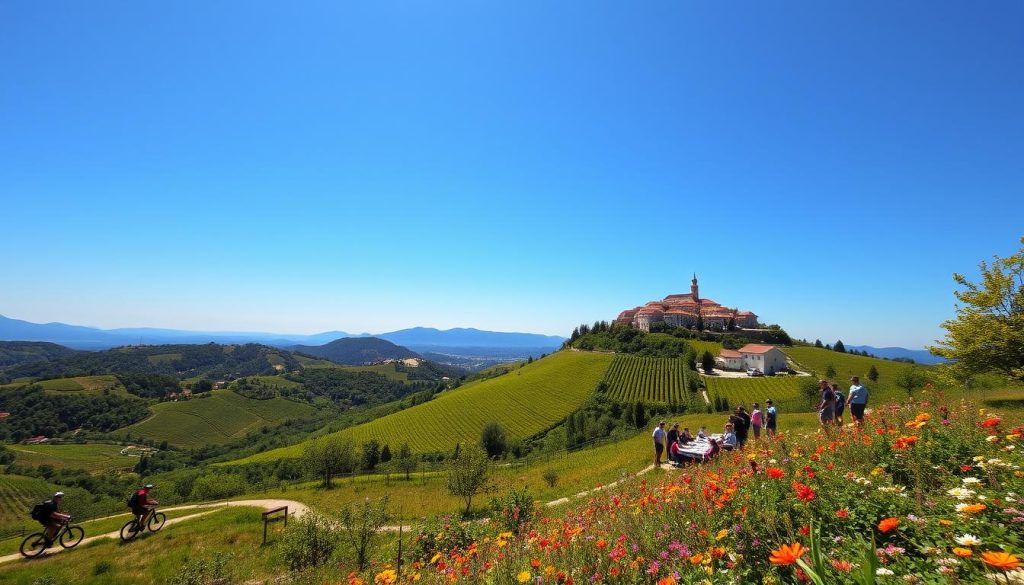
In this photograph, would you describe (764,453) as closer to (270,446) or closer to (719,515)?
(719,515)

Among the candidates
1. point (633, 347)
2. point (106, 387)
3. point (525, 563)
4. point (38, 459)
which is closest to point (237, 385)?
point (106, 387)

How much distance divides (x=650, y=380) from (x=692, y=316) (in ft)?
175

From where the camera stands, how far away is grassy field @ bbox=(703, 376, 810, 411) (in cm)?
5622

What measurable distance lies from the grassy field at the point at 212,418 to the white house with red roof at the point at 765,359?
136 m

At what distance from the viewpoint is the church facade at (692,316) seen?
11519cm

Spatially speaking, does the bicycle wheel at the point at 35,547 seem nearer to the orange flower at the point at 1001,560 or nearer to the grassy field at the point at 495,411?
the orange flower at the point at 1001,560

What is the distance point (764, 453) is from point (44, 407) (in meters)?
196

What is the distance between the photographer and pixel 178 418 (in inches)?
4914

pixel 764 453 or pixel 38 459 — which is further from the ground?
pixel 764 453

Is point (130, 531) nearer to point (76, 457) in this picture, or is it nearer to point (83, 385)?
point (76, 457)

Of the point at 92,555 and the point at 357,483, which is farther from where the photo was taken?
the point at 357,483

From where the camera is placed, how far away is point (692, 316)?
388 ft

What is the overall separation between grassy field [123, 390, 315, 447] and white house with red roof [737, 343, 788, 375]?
136 m

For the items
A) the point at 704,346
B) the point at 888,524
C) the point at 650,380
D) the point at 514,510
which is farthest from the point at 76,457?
the point at 704,346
